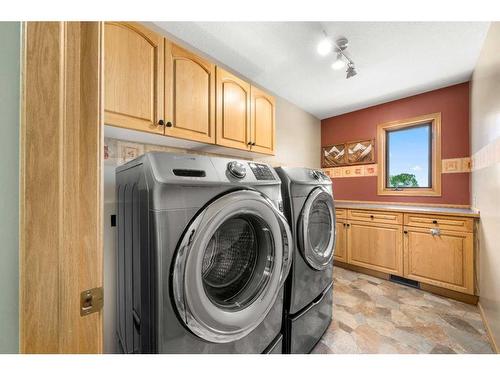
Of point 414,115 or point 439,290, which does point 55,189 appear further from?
point 414,115

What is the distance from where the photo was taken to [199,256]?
0.78 m

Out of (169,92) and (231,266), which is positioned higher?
(169,92)

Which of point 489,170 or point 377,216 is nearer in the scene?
point 489,170

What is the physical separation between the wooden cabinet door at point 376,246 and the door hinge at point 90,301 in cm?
276

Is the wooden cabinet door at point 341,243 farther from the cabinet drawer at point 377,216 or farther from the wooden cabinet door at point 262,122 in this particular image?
the wooden cabinet door at point 262,122

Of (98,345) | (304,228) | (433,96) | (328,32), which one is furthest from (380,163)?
(98,345)

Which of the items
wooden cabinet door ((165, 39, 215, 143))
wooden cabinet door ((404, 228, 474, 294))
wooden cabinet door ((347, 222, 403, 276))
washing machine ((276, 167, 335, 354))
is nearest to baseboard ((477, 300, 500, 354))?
wooden cabinet door ((404, 228, 474, 294))

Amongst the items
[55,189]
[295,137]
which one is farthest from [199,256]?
[295,137]

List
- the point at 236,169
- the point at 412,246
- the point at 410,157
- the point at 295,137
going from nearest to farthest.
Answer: the point at 236,169 < the point at 412,246 < the point at 410,157 < the point at 295,137

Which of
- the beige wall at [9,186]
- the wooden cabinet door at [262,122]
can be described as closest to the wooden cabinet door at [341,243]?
the wooden cabinet door at [262,122]

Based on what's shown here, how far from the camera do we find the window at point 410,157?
2.60 meters

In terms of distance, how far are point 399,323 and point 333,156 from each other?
7.77ft
